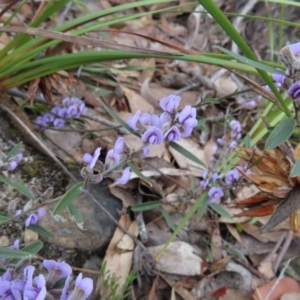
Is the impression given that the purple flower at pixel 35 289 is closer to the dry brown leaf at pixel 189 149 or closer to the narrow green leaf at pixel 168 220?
the narrow green leaf at pixel 168 220

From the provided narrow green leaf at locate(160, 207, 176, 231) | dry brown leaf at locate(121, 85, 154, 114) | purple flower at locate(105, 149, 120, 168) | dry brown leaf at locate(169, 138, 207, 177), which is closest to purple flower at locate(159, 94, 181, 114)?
purple flower at locate(105, 149, 120, 168)

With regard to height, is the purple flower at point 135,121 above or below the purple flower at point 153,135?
above

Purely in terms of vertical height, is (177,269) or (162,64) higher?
(162,64)

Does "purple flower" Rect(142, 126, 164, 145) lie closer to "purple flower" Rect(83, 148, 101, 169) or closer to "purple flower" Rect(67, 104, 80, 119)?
"purple flower" Rect(83, 148, 101, 169)

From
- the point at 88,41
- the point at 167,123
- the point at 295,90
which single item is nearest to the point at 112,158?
the point at 167,123

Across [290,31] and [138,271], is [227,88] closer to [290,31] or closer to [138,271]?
[290,31]

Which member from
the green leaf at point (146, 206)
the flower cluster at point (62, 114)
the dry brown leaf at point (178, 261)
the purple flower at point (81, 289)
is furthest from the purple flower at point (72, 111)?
the purple flower at point (81, 289)

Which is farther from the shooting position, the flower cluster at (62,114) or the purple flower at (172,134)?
the flower cluster at (62,114)

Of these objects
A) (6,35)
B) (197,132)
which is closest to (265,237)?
(197,132)
